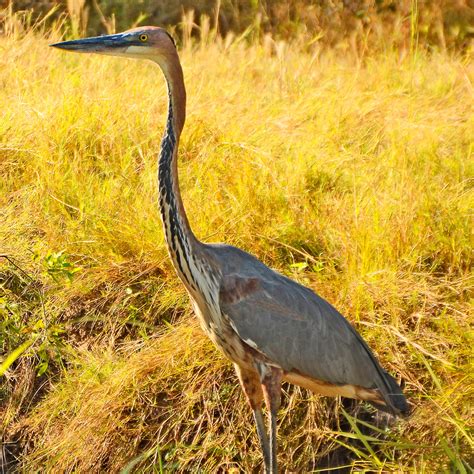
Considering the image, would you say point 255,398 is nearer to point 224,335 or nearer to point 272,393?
point 272,393

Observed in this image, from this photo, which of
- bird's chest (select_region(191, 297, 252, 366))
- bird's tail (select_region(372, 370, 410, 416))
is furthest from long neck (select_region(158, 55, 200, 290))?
bird's tail (select_region(372, 370, 410, 416))

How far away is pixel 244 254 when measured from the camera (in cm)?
382

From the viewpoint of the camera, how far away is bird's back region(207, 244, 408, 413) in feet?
12.0

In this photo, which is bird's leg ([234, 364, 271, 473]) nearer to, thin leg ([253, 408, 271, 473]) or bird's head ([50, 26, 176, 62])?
thin leg ([253, 408, 271, 473])

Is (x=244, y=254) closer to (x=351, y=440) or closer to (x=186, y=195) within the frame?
(x=351, y=440)

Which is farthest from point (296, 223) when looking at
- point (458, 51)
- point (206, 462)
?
point (458, 51)

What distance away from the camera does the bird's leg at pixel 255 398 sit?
376 centimetres

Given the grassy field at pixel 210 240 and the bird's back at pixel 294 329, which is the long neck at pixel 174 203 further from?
the grassy field at pixel 210 240

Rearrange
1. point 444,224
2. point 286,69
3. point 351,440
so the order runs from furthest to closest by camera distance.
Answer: point 286,69 → point 444,224 → point 351,440

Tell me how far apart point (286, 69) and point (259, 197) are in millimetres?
2085

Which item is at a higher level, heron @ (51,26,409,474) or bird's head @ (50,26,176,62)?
bird's head @ (50,26,176,62)

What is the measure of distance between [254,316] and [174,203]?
1.64ft

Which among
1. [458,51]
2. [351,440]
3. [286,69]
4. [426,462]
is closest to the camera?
[426,462]

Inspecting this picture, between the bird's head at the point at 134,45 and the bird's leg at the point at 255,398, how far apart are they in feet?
3.89
